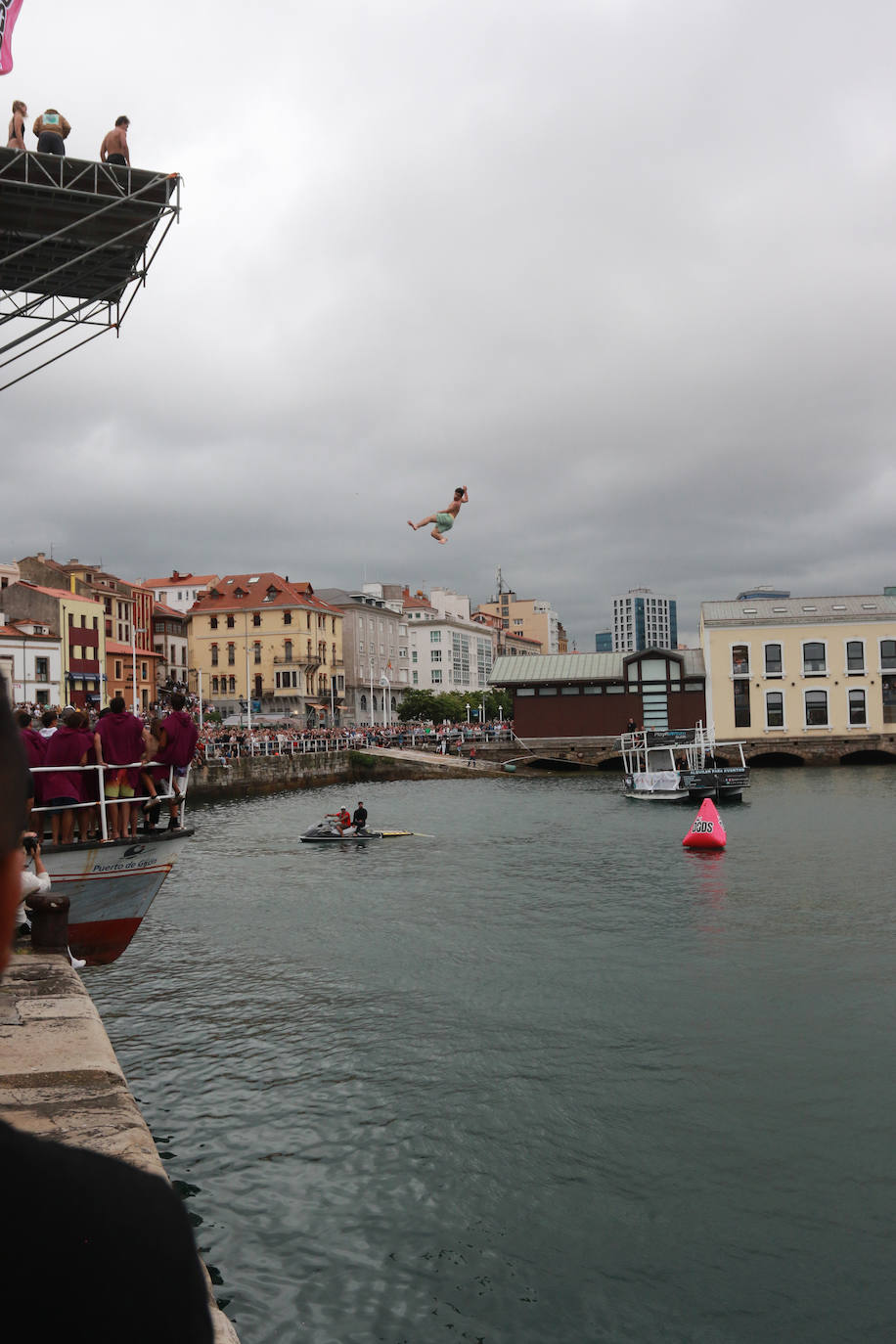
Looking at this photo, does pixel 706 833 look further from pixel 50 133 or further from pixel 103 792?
pixel 50 133

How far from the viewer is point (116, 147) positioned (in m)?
18.1

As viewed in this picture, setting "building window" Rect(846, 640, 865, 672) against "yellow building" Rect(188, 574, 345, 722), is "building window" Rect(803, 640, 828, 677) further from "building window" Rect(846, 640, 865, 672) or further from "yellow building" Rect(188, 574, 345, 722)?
"yellow building" Rect(188, 574, 345, 722)

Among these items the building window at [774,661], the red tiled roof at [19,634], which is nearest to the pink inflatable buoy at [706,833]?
the building window at [774,661]

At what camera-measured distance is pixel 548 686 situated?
75312mm

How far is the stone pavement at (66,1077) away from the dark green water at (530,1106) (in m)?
1.77

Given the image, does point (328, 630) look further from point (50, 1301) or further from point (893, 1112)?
point (50, 1301)

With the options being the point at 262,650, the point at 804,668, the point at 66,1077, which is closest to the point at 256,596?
the point at 262,650

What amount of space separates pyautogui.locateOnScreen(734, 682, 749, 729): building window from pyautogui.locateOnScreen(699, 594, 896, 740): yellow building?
0.07 m

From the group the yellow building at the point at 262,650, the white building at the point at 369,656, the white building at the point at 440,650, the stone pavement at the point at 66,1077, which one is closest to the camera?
the stone pavement at the point at 66,1077

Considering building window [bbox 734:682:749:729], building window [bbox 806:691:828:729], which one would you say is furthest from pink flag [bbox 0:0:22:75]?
building window [bbox 806:691:828:729]

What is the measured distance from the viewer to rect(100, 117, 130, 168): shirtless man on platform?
59.3 feet

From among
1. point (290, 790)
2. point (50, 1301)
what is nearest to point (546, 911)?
point (50, 1301)

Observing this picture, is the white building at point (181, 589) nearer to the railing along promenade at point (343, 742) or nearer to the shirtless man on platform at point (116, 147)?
the railing along promenade at point (343, 742)

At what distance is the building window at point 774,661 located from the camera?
72.9 metres
